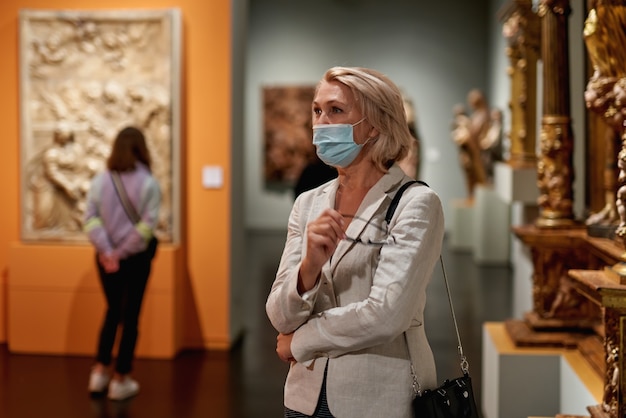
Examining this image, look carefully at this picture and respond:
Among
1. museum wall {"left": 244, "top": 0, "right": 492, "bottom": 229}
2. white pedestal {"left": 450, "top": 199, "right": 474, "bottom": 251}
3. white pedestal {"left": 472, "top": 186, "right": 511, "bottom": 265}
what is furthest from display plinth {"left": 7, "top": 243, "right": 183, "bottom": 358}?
museum wall {"left": 244, "top": 0, "right": 492, "bottom": 229}

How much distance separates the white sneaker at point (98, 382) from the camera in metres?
6.91

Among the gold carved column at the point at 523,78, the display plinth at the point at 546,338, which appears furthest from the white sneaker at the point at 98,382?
the gold carved column at the point at 523,78

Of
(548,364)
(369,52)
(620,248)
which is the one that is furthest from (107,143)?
(369,52)

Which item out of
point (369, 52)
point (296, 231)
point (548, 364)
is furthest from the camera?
point (369, 52)

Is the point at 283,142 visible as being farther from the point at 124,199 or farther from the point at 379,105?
the point at 379,105

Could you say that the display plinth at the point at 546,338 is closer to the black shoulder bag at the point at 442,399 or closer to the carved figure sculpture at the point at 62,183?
the black shoulder bag at the point at 442,399

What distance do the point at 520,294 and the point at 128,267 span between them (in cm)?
366

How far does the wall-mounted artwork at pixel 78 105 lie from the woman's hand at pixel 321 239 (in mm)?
5775

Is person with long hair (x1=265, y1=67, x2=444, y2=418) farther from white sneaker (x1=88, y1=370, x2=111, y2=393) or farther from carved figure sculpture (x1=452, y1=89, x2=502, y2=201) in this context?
carved figure sculpture (x1=452, y1=89, x2=502, y2=201)

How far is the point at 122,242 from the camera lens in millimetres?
6934

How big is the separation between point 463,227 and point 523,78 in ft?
29.0

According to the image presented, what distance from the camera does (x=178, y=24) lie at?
8.34 m

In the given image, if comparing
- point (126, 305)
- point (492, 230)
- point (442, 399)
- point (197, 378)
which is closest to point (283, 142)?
point (492, 230)

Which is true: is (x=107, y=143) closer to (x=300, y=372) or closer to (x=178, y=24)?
(x=178, y=24)
